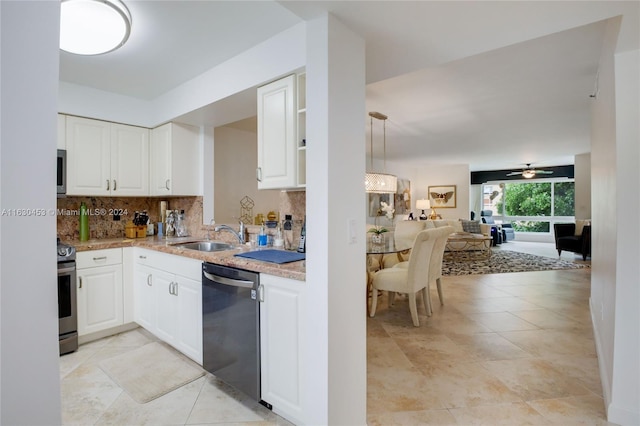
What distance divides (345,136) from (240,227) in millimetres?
1661

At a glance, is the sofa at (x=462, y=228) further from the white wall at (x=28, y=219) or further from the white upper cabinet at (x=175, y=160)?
the white wall at (x=28, y=219)

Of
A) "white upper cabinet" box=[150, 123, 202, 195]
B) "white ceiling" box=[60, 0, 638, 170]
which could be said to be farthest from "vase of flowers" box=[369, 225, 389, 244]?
"white upper cabinet" box=[150, 123, 202, 195]

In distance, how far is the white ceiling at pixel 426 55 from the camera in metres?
1.45

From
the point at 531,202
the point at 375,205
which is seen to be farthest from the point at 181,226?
the point at 531,202

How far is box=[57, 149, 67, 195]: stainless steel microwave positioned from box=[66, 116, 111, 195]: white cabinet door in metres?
0.10

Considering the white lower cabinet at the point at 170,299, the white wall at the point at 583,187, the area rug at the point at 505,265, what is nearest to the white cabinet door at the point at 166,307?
the white lower cabinet at the point at 170,299

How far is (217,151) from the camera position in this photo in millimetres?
3977

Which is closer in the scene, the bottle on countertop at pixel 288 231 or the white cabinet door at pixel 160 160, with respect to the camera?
the bottle on countertop at pixel 288 231

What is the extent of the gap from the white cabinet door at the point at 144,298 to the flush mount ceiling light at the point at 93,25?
1.78 meters

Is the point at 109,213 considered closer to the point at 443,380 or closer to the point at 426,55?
the point at 426,55

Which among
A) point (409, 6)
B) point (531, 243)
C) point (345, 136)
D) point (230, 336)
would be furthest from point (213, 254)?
point (531, 243)

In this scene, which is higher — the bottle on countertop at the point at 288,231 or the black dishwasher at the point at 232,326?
the bottle on countertop at the point at 288,231

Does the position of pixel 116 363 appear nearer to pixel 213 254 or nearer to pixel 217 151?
pixel 213 254

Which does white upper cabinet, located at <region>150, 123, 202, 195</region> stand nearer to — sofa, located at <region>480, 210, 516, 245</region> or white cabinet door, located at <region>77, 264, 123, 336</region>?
white cabinet door, located at <region>77, 264, 123, 336</region>
